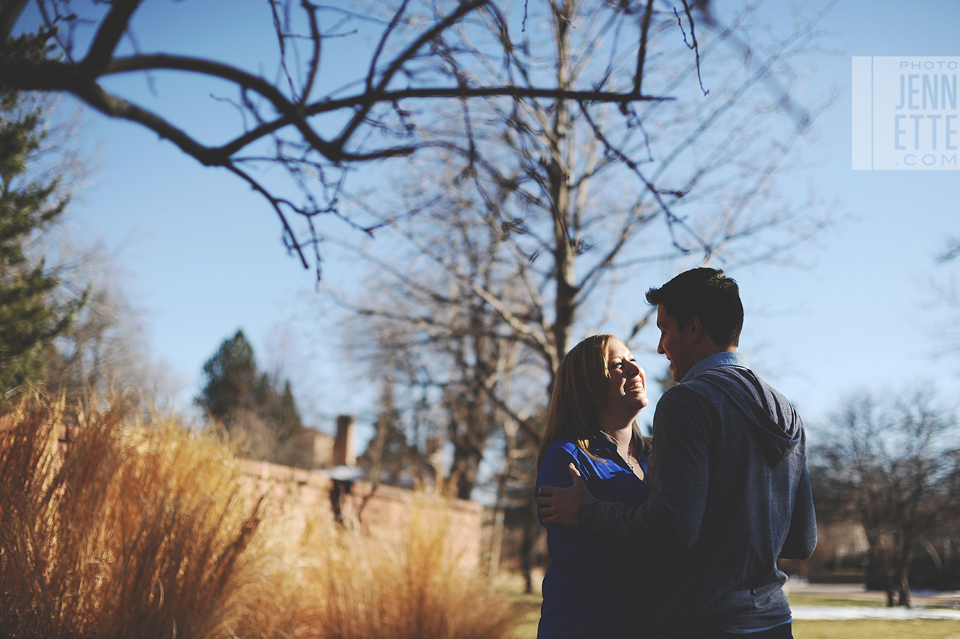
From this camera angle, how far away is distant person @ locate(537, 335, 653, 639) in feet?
5.91

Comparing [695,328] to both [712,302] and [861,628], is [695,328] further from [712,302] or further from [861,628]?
[861,628]

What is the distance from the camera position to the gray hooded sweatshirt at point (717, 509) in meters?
1.59

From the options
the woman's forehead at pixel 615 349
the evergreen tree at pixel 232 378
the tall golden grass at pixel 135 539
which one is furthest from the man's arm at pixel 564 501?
the evergreen tree at pixel 232 378

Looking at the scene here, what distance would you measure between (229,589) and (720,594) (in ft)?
8.96

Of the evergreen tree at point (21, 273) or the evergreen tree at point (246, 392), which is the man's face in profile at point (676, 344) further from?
the evergreen tree at point (246, 392)

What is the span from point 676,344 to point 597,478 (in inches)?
18.3

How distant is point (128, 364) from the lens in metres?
24.9

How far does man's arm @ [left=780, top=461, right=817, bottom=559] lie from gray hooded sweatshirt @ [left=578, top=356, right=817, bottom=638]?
10 cm

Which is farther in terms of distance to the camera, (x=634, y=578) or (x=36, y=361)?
(x=36, y=361)

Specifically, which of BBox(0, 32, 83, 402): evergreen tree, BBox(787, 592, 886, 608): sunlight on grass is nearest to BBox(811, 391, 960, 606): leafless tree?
BBox(787, 592, 886, 608): sunlight on grass

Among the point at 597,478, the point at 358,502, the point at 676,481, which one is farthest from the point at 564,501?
the point at 358,502

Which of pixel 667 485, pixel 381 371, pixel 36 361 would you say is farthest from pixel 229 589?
pixel 36 361

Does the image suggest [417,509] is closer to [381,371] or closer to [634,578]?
[634,578]

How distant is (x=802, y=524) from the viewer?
72.1 inches
